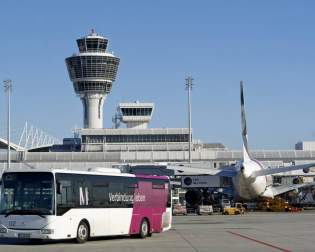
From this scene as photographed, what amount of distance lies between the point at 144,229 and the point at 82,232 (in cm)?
436

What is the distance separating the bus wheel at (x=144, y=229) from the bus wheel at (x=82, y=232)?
365cm

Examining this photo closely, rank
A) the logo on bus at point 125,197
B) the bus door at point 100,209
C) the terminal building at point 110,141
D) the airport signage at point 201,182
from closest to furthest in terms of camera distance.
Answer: the bus door at point 100,209 < the logo on bus at point 125,197 < the airport signage at point 201,182 < the terminal building at point 110,141

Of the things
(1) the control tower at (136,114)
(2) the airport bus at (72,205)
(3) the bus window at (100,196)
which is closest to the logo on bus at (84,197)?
(2) the airport bus at (72,205)

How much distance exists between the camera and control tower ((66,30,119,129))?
145 meters

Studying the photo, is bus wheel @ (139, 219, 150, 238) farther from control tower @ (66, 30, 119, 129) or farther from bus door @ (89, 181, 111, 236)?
control tower @ (66, 30, 119, 129)

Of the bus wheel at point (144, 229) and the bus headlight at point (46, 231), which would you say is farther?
the bus wheel at point (144, 229)

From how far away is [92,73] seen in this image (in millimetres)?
145750

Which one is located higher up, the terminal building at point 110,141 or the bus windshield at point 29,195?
the terminal building at point 110,141

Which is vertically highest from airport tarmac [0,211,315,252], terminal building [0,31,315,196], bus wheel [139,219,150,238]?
terminal building [0,31,315,196]

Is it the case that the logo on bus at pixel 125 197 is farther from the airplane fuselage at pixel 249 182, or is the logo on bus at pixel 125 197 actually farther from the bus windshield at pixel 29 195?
the airplane fuselage at pixel 249 182

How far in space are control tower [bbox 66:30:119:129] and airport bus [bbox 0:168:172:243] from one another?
385ft

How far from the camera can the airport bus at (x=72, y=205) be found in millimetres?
23828

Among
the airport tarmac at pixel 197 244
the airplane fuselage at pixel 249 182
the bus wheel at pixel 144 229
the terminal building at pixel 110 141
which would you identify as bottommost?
the airport tarmac at pixel 197 244

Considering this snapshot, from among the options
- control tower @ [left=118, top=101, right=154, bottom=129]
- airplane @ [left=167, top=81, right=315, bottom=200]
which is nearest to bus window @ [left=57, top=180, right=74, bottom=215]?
airplane @ [left=167, top=81, right=315, bottom=200]
